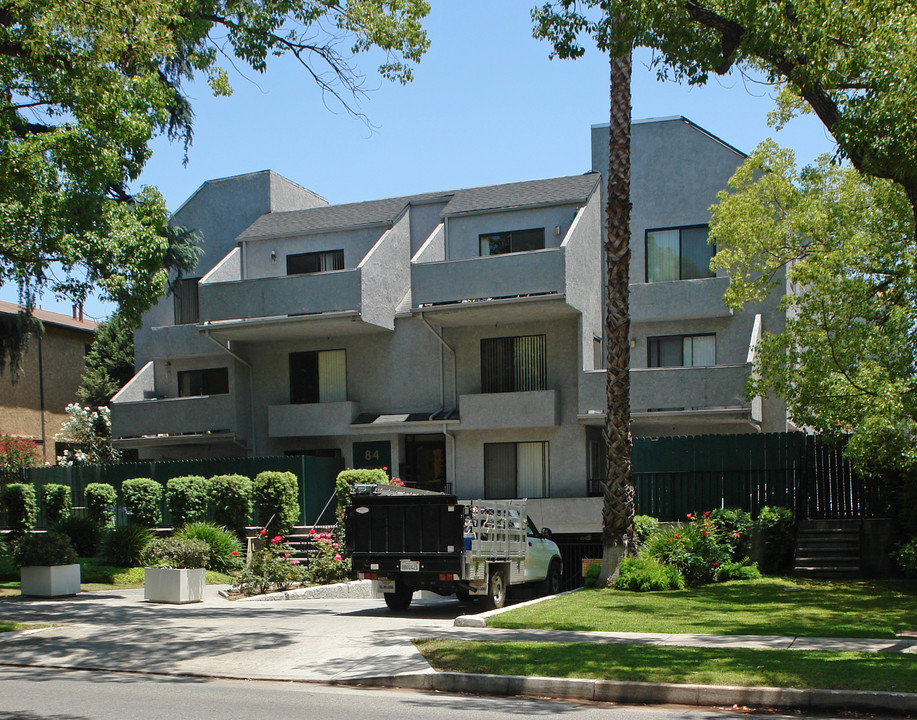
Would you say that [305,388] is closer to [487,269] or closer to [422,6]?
[487,269]

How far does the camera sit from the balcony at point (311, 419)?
3152 cm

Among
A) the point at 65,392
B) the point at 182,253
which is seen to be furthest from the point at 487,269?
the point at 65,392

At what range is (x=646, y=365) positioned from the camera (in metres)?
28.9

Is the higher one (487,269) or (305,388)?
(487,269)

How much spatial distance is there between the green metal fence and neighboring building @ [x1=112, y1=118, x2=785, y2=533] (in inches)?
76.7

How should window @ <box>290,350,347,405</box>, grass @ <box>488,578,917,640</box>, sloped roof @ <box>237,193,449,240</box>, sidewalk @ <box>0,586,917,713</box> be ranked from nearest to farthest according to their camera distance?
1. sidewalk @ <box>0,586,917,713</box>
2. grass @ <box>488,578,917,640</box>
3. window @ <box>290,350,347,405</box>
4. sloped roof @ <box>237,193,449,240</box>

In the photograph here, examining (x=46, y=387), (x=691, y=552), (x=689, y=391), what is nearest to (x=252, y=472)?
(x=689, y=391)

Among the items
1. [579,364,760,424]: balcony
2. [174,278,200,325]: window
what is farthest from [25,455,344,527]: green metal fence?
[579,364,760,424]: balcony

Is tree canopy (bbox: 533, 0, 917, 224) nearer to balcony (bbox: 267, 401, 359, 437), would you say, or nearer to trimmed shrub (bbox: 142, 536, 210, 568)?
trimmed shrub (bbox: 142, 536, 210, 568)

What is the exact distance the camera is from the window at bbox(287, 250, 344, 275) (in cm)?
3322

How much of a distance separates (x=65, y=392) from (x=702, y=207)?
94.6 ft

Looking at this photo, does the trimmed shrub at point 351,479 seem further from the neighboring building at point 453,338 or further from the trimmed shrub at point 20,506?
the trimmed shrub at point 20,506

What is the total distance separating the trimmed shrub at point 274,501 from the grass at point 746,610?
37.5ft

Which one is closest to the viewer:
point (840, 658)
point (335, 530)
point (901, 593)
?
point (840, 658)
